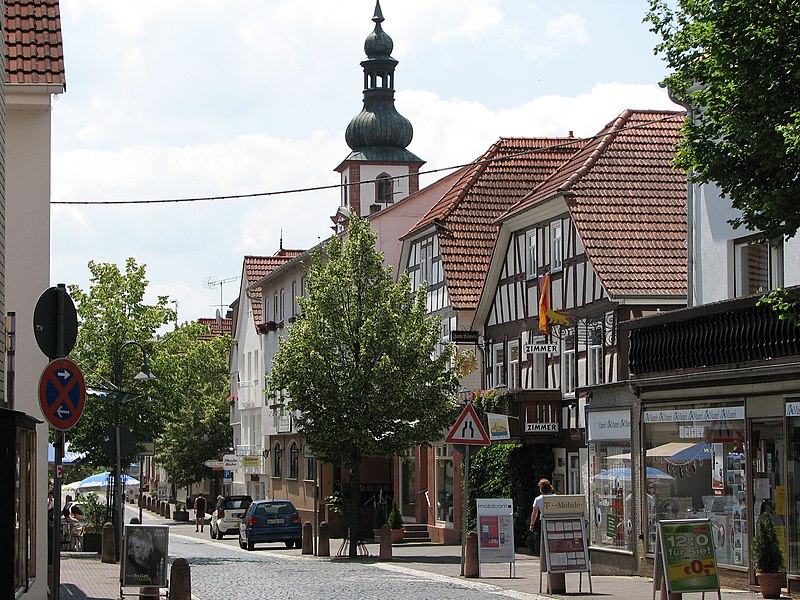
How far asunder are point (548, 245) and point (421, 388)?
487 cm

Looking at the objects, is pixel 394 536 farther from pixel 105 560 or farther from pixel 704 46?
A: pixel 704 46

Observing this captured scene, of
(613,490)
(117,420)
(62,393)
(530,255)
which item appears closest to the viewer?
(62,393)

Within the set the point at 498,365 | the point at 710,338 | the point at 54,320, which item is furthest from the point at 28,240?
the point at 498,365

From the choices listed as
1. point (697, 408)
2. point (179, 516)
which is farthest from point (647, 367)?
point (179, 516)

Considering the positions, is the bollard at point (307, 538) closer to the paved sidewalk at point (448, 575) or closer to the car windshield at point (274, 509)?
the paved sidewalk at point (448, 575)

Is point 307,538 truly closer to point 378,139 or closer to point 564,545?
point 564,545

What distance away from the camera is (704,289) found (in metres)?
26.9

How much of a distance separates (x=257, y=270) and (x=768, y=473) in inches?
2114

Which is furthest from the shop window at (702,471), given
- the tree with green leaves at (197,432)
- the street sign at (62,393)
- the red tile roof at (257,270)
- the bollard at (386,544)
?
the tree with green leaves at (197,432)

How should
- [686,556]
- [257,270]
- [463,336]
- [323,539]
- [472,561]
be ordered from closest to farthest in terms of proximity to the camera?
[686,556] < [472,561] < [323,539] < [463,336] < [257,270]

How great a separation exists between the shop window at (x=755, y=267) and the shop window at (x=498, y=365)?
16.1m

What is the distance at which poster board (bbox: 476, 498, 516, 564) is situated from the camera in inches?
1097

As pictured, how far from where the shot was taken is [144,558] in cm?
2088

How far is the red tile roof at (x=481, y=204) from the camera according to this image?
4531 cm
